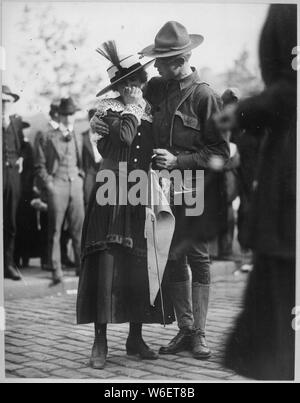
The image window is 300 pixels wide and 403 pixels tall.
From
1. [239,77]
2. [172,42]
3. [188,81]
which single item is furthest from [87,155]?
[239,77]

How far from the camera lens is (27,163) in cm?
442

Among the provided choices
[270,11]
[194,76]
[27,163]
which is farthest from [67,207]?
[270,11]

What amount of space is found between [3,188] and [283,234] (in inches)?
77.4

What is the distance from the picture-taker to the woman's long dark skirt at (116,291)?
4.21 m

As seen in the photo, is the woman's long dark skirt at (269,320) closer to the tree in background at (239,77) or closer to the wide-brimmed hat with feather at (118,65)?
the tree in background at (239,77)

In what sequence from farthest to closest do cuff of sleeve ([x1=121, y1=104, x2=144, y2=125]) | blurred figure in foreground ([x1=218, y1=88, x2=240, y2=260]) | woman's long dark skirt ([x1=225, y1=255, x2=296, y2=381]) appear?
1. woman's long dark skirt ([x1=225, y1=255, x2=296, y2=381])
2. blurred figure in foreground ([x1=218, y1=88, x2=240, y2=260])
3. cuff of sleeve ([x1=121, y1=104, x2=144, y2=125])

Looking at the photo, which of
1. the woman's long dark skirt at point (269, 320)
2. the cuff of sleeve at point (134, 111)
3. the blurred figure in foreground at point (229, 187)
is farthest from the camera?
the woman's long dark skirt at point (269, 320)

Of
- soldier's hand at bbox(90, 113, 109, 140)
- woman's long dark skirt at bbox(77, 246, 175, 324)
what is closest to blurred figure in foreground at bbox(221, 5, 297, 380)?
woman's long dark skirt at bbox(77, 246, 175, 324)

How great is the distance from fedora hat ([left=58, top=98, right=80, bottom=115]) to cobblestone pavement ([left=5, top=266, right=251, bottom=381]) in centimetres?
129

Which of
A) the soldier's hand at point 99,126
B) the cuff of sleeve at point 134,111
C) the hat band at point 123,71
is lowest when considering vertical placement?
the soldier's hand at point 99,126

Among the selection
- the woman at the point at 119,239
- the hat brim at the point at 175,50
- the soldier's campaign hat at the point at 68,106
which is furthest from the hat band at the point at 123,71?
the soldier's campaign hat at the point at 68,106

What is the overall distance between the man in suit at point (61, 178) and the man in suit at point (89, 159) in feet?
0.12

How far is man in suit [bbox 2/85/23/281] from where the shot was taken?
172 inches

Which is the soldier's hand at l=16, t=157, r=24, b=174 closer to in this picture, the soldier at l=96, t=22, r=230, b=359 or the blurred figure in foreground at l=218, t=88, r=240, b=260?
the soldier at l=96, t=22, r=230, b=359
